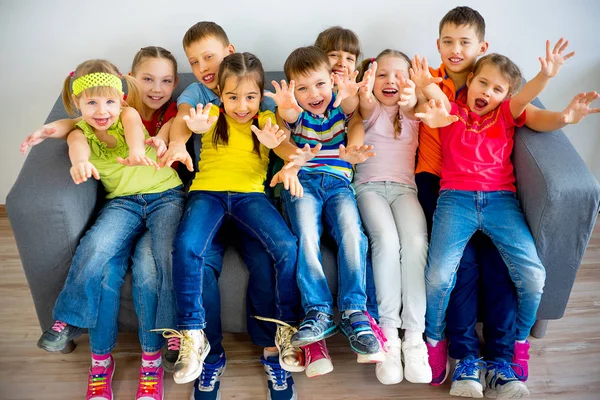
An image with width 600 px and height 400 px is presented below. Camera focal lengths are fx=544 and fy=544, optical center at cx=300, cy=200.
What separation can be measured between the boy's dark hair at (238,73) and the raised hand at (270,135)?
0.12 metres

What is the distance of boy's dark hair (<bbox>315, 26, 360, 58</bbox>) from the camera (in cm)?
203

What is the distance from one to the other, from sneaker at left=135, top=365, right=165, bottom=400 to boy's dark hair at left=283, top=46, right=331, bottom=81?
1073mm

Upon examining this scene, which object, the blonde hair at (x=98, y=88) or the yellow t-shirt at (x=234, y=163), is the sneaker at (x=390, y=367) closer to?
the yellow t-shirt at (x=234, y=163)

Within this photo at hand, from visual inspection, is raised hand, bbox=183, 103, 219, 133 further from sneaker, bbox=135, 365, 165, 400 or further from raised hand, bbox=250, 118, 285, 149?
sneaker, bbox=135, 365, 165, 400

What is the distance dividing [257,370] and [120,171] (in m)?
0.82

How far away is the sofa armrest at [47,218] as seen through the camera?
1.66 meters

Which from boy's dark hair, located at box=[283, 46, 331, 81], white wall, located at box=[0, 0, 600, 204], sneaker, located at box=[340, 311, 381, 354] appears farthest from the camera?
white wall, located at box=[0, 0, 600, 204]

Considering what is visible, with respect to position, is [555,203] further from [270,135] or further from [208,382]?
[208,382]

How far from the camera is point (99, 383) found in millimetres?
1729

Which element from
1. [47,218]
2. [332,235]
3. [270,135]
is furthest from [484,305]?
[47,218]

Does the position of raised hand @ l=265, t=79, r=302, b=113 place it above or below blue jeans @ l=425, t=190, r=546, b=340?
above

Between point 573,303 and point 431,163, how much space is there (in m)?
0.81

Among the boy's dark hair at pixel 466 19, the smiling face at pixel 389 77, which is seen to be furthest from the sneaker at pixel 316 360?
the boy's dark hair at pixel 466 19

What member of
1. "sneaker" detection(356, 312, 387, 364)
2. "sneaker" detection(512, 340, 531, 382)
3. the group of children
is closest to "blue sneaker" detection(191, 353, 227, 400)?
the group of children
